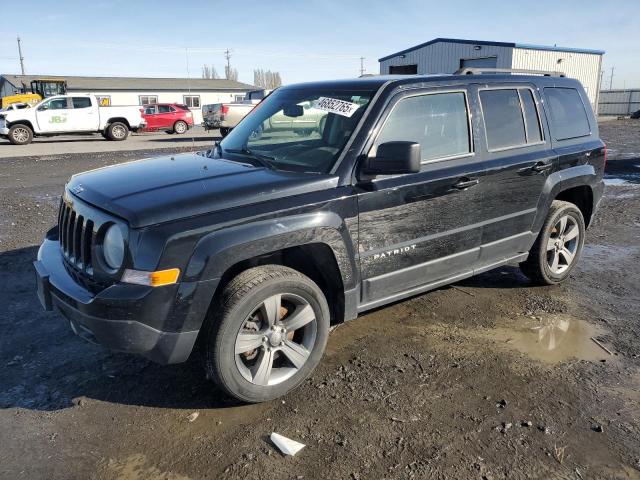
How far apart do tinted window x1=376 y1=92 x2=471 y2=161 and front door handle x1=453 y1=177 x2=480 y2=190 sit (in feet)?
0.71

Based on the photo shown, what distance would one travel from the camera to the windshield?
3598 millimetres

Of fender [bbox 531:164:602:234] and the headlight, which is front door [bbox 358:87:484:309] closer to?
fender [bbox 531:164:602:234]

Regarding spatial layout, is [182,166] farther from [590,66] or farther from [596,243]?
[590,66]

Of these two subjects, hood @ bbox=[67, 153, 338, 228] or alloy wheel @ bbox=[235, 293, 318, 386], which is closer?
hood @ bbox=[67, 153, 338, 228]

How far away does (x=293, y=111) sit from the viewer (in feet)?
13.8

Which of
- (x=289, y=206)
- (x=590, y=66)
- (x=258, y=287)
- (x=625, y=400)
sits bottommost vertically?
(x=625, y=400)

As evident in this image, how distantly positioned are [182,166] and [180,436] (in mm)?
1827

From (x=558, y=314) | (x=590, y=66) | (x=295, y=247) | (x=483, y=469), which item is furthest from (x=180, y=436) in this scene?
(x=590, y=66)

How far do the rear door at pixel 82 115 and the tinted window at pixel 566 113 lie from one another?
21845 mm

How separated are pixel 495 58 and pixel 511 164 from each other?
2599 centimetres

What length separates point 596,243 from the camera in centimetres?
678

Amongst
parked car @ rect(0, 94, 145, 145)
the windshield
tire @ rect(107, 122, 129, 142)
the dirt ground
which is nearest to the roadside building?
tire @ rect(107, 122, 129, 142)

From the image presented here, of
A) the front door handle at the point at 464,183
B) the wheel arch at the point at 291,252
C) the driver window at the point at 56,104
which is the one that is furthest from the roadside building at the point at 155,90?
the wheel arch at the point at 291,252

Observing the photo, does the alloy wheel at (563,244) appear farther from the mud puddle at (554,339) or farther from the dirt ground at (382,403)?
the mud puddle at (554,339)
